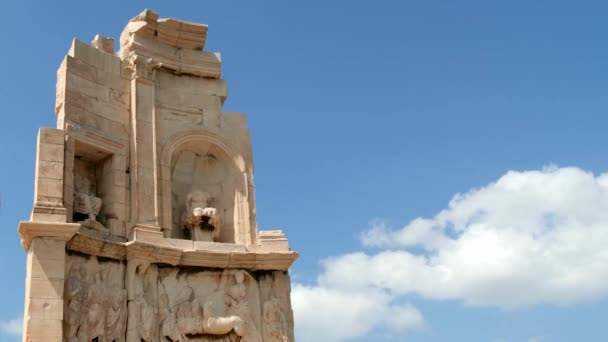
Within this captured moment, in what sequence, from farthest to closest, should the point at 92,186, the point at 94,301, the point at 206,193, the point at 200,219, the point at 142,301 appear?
the point at 206,193
the point at 200,219
the point at 92,186
the point at 142,301
the point at 94,301

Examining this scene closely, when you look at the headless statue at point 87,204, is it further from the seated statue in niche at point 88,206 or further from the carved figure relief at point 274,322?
the carved figure relief at point 274,322

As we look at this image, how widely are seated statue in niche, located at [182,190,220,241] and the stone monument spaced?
20mm

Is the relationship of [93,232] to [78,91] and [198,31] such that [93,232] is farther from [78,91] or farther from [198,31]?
[198,31]

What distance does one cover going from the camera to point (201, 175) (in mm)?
16359

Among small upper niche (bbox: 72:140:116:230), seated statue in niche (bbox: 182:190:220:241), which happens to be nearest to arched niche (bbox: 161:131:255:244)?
seated statue in niche (bbox: 182:190:220:241)

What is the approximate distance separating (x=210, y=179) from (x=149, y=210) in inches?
77.7

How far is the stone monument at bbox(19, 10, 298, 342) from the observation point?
1301cm

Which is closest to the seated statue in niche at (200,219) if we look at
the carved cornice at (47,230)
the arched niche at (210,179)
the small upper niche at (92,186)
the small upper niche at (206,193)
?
the small upper niche at (206,193)

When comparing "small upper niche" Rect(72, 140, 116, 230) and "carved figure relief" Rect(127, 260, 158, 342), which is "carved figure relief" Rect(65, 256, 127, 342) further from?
"small upper niche" Rect(72, 140, 116, 230)

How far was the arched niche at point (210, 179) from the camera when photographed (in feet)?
51.0

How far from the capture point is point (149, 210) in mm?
14672

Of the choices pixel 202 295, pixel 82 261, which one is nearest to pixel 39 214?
pixel 82 261

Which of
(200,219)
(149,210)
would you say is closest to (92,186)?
(149,210)

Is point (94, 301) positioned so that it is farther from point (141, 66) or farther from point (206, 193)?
point (141, 66)
